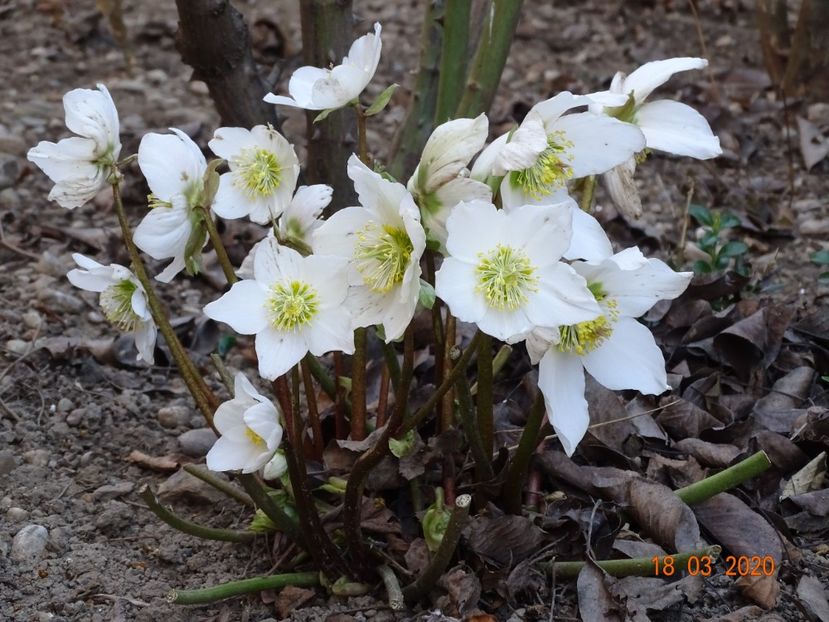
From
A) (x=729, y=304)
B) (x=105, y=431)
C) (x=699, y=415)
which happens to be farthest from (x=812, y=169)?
(x=105, y=431)

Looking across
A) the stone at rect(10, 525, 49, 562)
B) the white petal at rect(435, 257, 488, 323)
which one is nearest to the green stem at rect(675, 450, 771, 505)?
the white petal at rect(435, 257, 488, 323)

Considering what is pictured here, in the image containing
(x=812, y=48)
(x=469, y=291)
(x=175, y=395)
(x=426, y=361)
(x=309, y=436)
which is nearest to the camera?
(x=469, y=291)

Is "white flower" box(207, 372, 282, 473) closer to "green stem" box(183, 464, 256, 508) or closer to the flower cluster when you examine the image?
the flower cluster

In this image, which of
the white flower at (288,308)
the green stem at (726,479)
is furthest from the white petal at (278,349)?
the green stem at (726,479)

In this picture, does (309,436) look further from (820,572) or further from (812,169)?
(812,169)

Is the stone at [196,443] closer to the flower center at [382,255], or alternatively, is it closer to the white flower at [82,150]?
the white flower at [82,150]

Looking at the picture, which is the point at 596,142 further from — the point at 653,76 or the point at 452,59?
the point at 452,59
